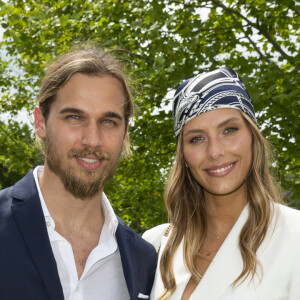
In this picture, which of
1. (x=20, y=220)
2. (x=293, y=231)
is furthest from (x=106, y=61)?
(x=293, y=231)

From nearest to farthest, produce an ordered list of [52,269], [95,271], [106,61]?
[52,269] → [95,271] → [106,61]

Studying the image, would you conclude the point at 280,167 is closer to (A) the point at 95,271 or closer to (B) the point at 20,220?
(A) the point at 95,271

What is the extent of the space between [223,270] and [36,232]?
1.16 m

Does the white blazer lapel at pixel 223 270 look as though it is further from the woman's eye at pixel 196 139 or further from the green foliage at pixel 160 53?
the green foliage at pixel 160 53

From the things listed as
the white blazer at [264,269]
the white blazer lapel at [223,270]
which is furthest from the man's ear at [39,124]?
the white blazer lapel at [223,270]

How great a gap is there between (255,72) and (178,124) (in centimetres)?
370

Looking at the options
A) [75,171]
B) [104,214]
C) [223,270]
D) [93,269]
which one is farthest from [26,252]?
[223,270]

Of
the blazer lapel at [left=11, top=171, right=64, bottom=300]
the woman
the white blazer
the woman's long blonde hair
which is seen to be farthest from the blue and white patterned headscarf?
the blazer lapel at [left=11, top=171, right=64, bottom=300]

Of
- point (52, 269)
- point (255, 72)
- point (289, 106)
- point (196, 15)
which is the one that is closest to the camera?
point (52, 269)

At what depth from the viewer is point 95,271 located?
10.7 ft

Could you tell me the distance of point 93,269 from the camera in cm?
321

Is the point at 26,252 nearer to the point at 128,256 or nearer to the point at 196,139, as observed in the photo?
the point at 128,256

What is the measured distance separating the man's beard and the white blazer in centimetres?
81

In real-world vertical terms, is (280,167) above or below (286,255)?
above
